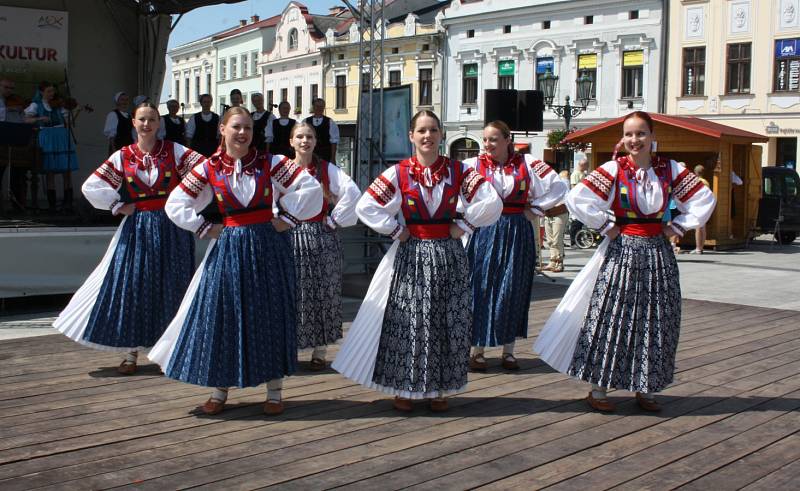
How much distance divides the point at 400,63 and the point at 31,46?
990 inches

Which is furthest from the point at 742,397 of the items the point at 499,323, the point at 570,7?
the point at 570,7

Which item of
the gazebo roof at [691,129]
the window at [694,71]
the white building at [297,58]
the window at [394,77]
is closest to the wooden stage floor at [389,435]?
the gazebo roof at [691,129]

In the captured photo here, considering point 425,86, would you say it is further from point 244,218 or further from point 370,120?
point 244,218

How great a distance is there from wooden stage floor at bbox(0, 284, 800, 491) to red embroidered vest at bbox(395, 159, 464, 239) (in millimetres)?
884

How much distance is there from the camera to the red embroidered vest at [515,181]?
5.50 m

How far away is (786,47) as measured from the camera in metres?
24.2

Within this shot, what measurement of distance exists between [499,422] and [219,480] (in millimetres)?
1440

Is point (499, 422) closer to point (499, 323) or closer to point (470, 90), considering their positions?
point (499, 323)

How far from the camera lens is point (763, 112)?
24688mm

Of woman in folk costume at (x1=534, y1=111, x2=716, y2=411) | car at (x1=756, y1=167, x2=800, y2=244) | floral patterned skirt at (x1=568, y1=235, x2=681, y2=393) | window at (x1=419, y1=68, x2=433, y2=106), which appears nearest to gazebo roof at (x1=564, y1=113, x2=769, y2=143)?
car at (x1=756, y1=167, x2=800, y2=244)

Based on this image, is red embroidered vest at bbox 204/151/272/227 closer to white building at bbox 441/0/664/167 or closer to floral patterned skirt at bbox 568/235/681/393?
floral patterned skirt at bbox 568/235/681/393

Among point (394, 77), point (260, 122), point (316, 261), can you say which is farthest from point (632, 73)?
point (316, 261)

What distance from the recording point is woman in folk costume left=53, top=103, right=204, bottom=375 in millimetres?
5070

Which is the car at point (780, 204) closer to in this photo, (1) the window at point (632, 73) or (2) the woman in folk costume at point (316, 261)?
(1) the window at point (632, 73)
